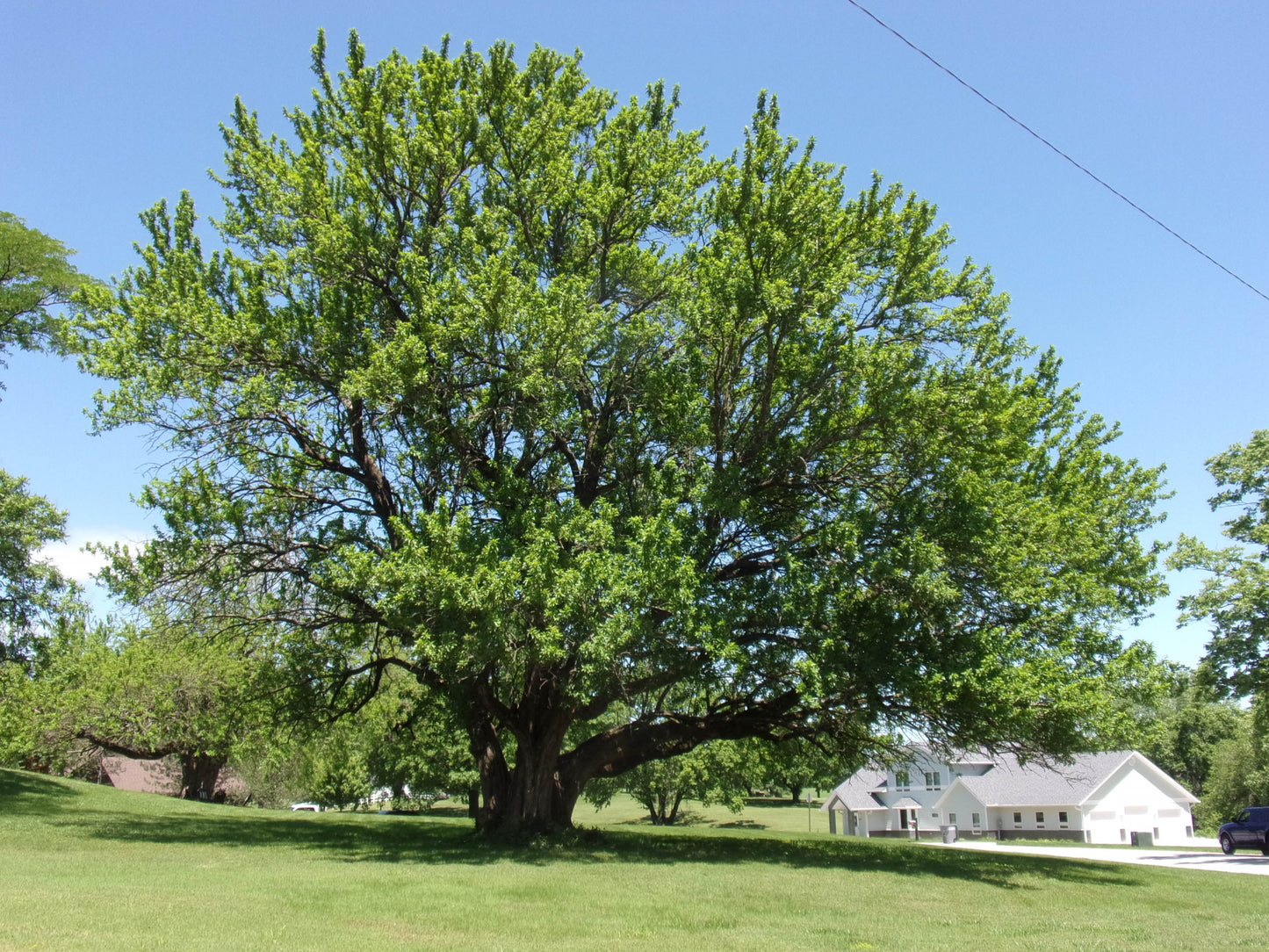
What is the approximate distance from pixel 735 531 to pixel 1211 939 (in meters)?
9.81

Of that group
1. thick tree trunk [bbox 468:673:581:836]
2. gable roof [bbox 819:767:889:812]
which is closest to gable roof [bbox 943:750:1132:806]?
gable roof [bbox 819:767:889:812]

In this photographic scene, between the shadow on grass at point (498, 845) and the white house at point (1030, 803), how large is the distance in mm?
26263

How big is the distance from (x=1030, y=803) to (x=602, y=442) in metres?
48.6

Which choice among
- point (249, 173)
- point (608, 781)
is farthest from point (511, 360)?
point (608, 781)

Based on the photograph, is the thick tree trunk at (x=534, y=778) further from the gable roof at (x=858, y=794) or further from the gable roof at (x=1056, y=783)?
the gable roof at (x=858, y=794)

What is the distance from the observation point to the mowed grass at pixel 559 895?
851cm

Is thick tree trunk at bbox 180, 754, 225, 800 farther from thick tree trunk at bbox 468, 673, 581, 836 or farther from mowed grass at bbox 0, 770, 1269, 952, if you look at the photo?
thick tree trunk at bbox 468, 673, 581, 836

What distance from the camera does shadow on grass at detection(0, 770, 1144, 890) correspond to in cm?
1591

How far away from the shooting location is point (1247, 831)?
33219 mm

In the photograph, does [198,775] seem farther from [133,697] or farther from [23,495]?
[23,495]

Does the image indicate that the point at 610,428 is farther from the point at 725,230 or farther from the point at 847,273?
the point at 847,273

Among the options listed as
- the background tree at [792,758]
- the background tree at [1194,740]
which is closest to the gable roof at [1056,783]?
the background tree at [1194,740]

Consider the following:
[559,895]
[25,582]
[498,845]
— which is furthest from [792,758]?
[25,582]

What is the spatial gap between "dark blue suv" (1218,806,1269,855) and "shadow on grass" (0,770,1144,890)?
653 inches
